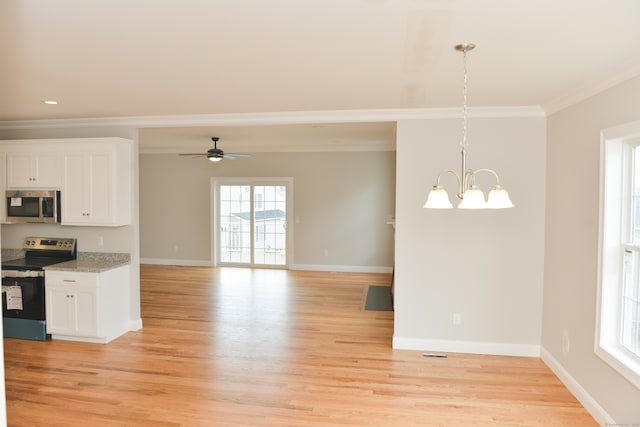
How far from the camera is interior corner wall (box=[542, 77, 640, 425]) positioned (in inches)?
114

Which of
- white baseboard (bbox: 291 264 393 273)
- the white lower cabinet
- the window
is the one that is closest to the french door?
white baseboard (bbox: 291 264 393 273)

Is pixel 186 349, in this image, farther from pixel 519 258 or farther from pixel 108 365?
pixel 519 258

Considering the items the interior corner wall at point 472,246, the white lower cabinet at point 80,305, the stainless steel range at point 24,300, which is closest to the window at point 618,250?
the interior corner wall at point 472,246

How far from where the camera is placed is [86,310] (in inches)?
181

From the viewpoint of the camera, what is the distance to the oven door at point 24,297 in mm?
4668

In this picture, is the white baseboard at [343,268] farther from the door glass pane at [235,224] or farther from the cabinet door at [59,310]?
the cabinet door at [59,310]

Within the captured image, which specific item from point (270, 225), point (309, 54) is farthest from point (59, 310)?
point (270, 225)

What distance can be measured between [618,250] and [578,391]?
120 centimetres

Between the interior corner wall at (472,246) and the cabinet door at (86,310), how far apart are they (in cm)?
316

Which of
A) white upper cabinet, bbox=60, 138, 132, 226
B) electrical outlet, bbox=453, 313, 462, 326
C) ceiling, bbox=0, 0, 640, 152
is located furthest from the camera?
white upper cabinet, bbox=60, 138, 132, 226

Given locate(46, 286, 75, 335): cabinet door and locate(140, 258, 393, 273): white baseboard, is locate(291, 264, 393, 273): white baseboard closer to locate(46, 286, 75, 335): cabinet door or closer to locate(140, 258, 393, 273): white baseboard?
locate(140, 258, 393, 273): white baseboard

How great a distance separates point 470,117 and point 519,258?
1.47m

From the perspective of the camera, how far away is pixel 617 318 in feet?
10.0

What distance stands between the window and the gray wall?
5.56 metres
